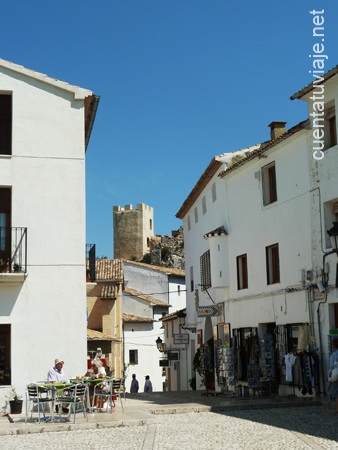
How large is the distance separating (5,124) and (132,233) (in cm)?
7218

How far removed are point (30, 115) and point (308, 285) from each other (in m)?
8.59

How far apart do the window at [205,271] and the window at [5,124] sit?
11.3 m

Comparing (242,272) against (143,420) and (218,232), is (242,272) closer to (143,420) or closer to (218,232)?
(218,232)

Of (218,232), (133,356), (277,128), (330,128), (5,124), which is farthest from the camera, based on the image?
(133,356)

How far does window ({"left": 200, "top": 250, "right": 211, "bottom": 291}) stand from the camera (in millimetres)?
27297

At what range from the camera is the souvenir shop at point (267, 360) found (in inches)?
716

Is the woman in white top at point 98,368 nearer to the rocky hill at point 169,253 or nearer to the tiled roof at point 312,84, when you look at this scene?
the tiled roof at point 312,84

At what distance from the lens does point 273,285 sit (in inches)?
832

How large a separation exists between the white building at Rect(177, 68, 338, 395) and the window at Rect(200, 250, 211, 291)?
42mm

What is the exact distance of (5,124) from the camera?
18234 millimetres

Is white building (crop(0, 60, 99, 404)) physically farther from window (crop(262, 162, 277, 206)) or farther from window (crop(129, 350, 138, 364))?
window (crop(129, 350, 138, 364))

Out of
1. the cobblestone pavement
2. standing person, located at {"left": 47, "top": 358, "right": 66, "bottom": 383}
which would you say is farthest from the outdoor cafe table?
the cobblestone pavement

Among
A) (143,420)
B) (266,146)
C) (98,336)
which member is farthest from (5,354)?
(98,336)

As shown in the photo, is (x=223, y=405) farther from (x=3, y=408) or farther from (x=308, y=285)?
(x=3, y=408)
